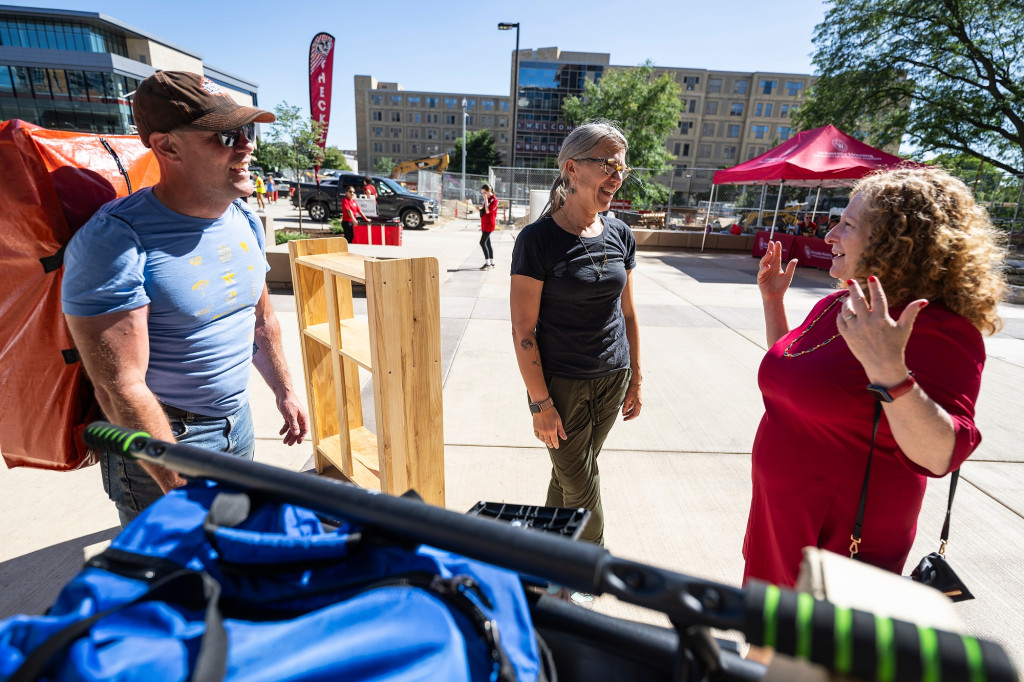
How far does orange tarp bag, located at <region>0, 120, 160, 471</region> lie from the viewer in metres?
1.35

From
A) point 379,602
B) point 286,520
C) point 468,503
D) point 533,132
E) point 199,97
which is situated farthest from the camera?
point 533,132

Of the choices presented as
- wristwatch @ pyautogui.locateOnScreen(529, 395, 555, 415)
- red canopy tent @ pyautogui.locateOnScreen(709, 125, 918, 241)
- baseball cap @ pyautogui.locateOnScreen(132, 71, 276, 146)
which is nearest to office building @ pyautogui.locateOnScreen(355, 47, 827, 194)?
red canopy tent @ pyautogui.locateOnScreen(709, 125, 918, 241)

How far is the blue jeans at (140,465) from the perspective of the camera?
1.56 meters

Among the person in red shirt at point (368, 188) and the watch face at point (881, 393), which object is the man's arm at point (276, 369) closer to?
the watch face at point (881, 393)

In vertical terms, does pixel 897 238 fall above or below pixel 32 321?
above

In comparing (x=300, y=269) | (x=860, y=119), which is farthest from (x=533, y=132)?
A: (x=300, y=269)

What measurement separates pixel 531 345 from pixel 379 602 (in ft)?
5.27

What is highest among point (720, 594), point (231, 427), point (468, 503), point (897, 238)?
point (897, 238)

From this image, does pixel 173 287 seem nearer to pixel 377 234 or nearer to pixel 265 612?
pixel 265 612

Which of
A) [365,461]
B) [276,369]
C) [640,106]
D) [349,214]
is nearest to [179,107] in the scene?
[276,369]

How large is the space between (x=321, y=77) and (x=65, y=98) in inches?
1738

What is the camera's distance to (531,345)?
7.02 ft

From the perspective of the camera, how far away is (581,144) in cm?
209

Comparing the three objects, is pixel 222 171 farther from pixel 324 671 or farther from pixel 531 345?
pixel 324 671
